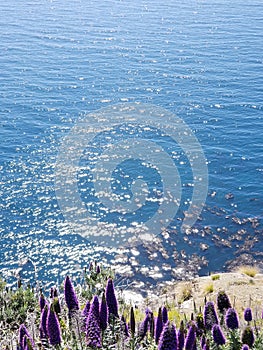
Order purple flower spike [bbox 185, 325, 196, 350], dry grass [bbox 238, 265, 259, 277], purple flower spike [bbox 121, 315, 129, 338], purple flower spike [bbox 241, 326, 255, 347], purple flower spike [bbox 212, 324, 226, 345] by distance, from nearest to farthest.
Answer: purple flower spike [bbox 185, 325, 196, 350]
purple flower spike [bbox 121, 315, 129, 338]
purple flower spike [bbox 212, 324, 226, 345]
purple flower spike [bbox 241, 326, 255, 347]
dry grass [bbox 238, 265, 259, 277]

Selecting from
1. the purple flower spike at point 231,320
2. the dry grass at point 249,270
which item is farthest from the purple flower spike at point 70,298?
the dry grass at point 249,270

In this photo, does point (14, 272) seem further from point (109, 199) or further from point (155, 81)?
point (155, 81)

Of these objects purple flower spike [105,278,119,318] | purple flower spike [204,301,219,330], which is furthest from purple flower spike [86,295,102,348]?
purple flower spike [204,301,219,330]

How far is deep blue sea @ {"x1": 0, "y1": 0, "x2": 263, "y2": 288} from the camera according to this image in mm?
40000

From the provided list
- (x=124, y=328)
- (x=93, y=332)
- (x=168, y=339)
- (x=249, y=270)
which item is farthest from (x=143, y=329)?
(x=249, y=270)

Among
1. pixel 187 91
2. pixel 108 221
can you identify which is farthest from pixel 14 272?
pixel 187 91

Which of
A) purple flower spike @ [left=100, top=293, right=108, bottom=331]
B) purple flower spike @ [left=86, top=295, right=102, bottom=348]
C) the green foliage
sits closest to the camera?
purple flower spike @ [left=86, top=295, right=102, bottom=348]

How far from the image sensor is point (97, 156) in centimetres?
5416

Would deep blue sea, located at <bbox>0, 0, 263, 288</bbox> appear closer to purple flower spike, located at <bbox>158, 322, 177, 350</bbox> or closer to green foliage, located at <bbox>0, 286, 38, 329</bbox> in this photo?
green foliage, located at <bbox>0, 286, 38, 329</bbox>

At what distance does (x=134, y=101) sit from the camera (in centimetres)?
6688

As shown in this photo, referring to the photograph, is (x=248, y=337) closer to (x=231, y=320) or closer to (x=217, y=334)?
(x=231, y=320)

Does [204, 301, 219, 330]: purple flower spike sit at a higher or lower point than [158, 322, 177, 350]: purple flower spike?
higher

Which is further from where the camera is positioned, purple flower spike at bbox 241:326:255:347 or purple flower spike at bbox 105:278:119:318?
purple flower spike at bbox 241:326:255:347

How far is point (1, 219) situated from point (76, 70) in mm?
38958
